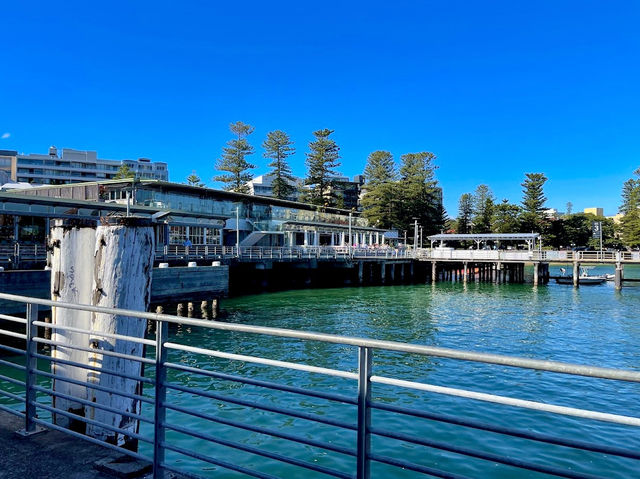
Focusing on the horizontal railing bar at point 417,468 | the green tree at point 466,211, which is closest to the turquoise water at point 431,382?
the horizontal railing bar at point 417,468

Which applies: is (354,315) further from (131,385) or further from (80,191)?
(80,191)

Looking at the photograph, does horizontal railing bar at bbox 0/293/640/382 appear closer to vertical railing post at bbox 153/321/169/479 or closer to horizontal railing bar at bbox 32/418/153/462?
vertical railing post at bbox 153/321/169/479

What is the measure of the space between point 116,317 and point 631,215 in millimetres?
102450

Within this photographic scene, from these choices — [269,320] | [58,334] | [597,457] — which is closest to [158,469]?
[58,334]

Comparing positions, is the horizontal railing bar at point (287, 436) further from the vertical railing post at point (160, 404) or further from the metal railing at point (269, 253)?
the metal railing at point (269, 253)

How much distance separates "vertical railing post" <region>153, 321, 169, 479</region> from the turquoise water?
4806mm

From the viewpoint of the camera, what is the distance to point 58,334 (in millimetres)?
4547

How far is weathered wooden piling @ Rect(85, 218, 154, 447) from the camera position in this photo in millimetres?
4344

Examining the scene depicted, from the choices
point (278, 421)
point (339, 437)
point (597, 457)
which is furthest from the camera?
point (278, 421)

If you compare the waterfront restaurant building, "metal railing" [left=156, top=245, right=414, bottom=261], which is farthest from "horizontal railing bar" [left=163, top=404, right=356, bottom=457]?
"metal railing" [left=156, top=245, right=414, bottom=261]

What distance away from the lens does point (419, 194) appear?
279 feet

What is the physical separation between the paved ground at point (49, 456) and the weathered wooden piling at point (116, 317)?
384 millimetres

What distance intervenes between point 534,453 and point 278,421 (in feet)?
16.1

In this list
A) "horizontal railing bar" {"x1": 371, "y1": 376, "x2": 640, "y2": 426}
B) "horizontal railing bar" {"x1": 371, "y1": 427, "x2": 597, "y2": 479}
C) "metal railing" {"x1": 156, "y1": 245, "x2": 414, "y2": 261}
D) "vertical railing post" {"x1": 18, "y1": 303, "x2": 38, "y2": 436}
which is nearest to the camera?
"horizontal railing bar" {"x1": 371, "y1": 376, "x2": 640, "y2": 426}
